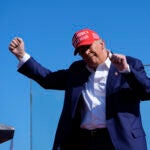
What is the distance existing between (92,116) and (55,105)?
0.84m

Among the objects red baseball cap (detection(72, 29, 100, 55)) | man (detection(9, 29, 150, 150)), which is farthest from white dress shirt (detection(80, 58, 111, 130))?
red baseball cap (detection(72, 29, 100, 55))

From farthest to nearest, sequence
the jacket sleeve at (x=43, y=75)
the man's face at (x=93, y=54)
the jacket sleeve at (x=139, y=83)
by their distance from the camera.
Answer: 1. the jacket sleeve at (x=43, y=75)
2. the man's face at (x=93, y=54)
3. the jacket sleeve at (x=139, y=83)

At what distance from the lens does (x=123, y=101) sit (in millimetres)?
1876

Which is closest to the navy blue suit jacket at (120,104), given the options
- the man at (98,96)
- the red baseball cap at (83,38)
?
the man at (98,96)

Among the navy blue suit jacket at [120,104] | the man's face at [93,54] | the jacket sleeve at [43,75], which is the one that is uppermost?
the man's face at [93,54]

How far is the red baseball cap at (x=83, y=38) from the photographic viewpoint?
2.00 m

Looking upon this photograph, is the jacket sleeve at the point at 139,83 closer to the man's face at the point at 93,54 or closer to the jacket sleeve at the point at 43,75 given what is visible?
Answer: the man's face at the point at 93,54

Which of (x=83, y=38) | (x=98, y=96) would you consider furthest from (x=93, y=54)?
(x=98, y=96)

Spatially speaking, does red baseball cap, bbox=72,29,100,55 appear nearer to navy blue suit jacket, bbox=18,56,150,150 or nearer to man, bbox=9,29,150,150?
man, bbox=9,29,150,150

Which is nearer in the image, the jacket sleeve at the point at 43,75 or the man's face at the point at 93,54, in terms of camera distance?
the man's face at the point at 93,54

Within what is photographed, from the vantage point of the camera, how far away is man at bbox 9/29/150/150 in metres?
1.82

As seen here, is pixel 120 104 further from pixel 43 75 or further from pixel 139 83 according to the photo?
pixel 43 75

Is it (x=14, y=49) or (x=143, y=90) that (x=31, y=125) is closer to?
(x=14, y=49)

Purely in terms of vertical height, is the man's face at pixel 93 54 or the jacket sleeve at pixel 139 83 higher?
the man's face at pixel 93 54
